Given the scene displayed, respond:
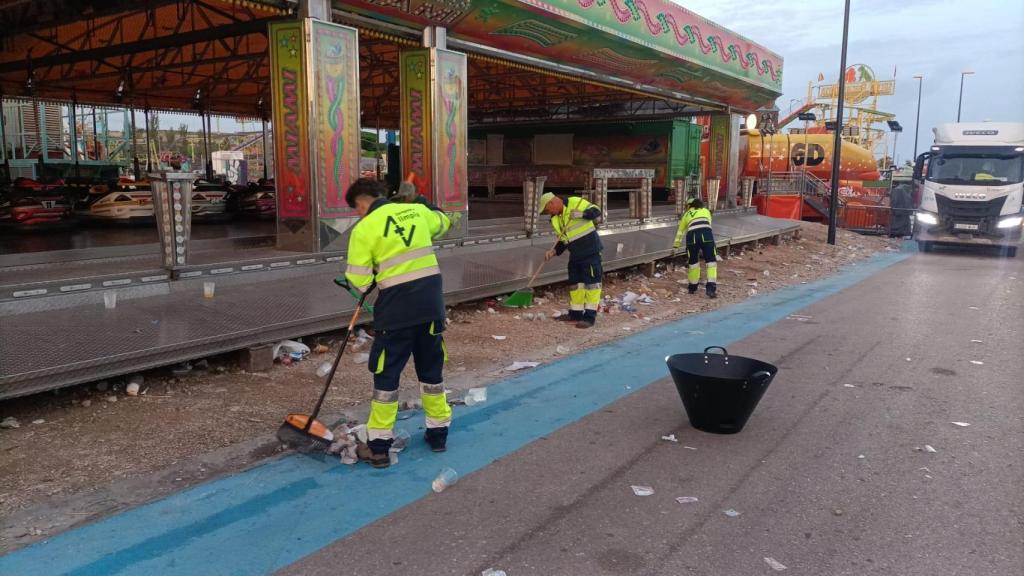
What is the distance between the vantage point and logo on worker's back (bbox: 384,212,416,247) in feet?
A: 14.3

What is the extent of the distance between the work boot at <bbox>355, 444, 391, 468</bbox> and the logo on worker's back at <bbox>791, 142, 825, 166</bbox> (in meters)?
31.4

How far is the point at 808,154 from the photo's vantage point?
1256 inches

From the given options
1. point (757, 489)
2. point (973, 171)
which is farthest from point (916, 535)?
point (973, 171)

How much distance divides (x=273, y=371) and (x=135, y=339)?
1179mm

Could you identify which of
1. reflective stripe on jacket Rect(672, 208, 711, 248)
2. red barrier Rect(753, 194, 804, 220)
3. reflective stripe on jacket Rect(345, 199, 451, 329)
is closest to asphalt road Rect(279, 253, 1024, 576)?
reflective stripe on jacket Rect(345, 199, 451, 329)

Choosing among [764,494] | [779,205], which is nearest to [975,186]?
[779,205]

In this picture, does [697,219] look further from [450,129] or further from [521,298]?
[450,129]

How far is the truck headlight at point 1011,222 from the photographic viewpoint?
17562 millimetres

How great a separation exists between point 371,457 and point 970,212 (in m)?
19.1

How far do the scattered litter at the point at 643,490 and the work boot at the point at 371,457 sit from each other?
155 centimetres

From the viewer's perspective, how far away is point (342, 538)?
138 inches

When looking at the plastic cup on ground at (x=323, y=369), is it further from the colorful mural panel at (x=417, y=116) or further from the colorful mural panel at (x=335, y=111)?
the colorful mural panel at (x=417, y=116)

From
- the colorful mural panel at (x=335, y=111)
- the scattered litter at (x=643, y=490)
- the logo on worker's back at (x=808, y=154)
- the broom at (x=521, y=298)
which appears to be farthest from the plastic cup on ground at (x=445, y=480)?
the logo on worker's back at (x=808, y=154)

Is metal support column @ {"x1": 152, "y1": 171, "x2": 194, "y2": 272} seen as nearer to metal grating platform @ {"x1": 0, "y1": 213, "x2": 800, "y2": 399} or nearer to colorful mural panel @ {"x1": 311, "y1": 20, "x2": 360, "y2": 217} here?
metal grating platform @ {"x1": 0, "y1": 213, "x2": 800, "y2": 399}
